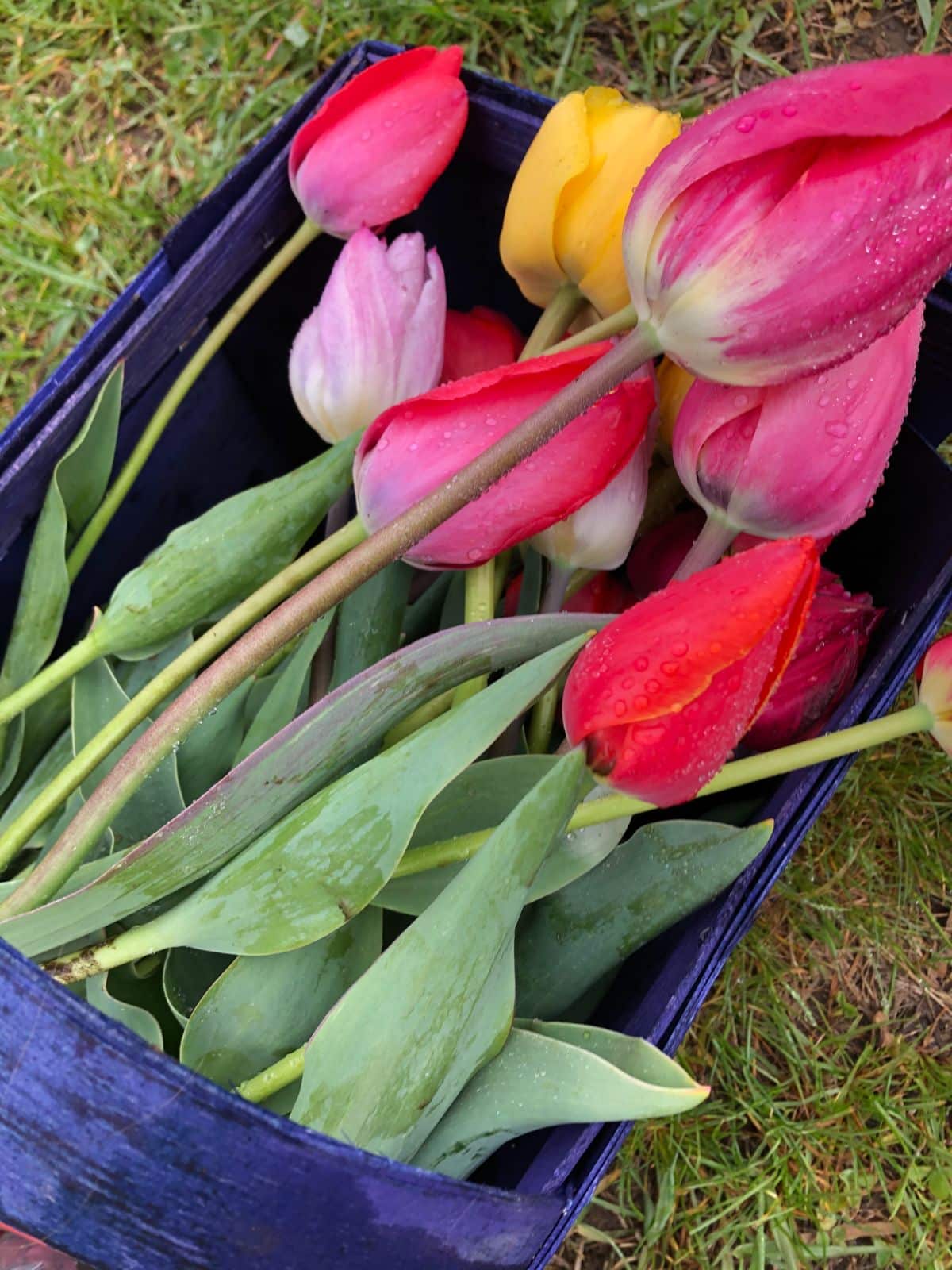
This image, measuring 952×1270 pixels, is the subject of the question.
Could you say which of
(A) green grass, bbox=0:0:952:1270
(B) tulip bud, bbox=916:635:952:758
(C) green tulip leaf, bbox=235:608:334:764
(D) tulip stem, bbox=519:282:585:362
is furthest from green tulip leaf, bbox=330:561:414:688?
(A) green grass, bbox=0:0:952:1270

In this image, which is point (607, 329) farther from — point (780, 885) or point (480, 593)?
point (780, 885)

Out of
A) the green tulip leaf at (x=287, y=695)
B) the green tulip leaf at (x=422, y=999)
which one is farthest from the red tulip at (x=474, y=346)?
the green tulip leaf at (x=422, y=999)

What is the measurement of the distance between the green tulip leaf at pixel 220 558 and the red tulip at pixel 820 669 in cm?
20

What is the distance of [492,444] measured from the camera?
34cm

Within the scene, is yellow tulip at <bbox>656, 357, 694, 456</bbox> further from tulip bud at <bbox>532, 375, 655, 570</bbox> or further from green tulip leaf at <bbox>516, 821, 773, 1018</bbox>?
green tulip leaf at <bbox>516, 821, 773, 1018</bbox>

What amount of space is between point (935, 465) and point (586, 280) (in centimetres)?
18

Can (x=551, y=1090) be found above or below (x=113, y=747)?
below

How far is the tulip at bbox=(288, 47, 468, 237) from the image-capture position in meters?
0.48

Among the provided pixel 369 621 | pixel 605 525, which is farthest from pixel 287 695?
pixel 605 525

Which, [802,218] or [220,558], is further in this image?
[220,558]

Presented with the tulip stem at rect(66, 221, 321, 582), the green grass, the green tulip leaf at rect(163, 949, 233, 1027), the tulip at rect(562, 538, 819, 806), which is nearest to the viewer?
the tulip at rect(562, 538, 819, 806)

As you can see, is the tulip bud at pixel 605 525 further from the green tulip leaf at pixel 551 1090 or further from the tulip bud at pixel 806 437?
the green tulip leaf at pixel 551 1090

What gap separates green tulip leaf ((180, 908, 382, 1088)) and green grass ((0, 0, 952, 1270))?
440 mm

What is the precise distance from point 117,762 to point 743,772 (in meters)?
0.23
